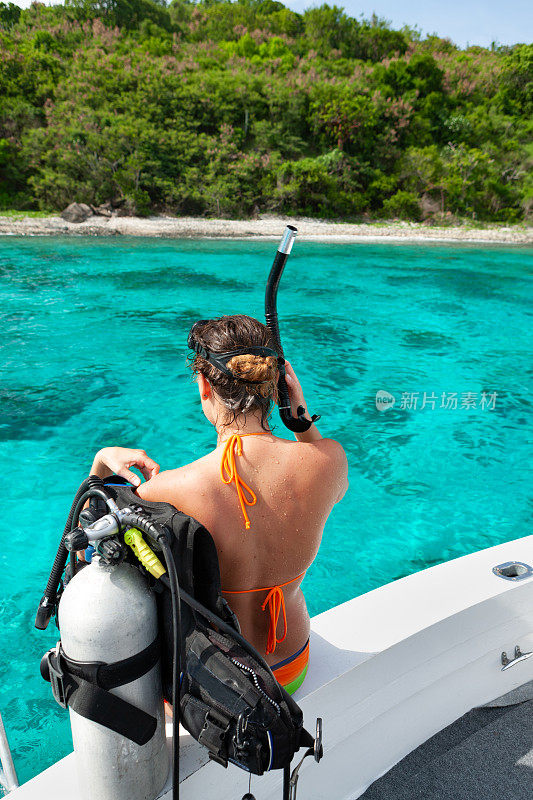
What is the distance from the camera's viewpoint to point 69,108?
22.1 m

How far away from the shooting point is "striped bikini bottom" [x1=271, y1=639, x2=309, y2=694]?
4.07 ft

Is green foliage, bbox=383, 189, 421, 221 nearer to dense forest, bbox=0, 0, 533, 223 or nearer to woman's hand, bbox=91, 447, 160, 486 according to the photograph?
dense forest, bbox=0, 0, 533, 223

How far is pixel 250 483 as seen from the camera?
3.58ft

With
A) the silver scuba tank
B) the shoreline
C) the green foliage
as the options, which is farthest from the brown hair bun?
the green foliage

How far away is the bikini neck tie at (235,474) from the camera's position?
107cm

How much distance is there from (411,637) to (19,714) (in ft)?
6.57

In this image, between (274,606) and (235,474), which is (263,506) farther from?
(274,606)

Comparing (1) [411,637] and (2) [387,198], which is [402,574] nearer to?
(1) [411,637]

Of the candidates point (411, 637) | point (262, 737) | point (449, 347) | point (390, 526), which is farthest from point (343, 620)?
point (449, 347)

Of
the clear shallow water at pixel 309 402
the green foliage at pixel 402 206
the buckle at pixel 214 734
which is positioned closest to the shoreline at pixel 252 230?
the green foliage at pixel 402 206

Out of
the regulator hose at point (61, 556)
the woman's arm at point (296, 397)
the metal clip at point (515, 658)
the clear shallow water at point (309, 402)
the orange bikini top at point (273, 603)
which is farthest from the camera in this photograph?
the clear shallow water at point (309, 402)

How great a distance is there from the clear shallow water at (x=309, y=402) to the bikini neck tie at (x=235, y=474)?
6.62ft

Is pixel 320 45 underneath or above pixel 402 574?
above

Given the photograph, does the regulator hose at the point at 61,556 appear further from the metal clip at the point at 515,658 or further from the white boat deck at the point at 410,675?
the metal clip at the point at 515,658
